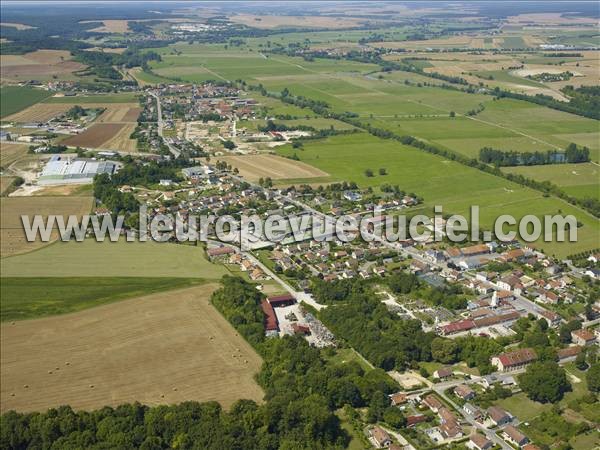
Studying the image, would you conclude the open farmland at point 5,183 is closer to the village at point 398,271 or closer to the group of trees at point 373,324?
the village at point 398,271

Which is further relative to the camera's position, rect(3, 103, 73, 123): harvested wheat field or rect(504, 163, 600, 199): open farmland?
rect(3, 103, 73, 123): harvested wheat field

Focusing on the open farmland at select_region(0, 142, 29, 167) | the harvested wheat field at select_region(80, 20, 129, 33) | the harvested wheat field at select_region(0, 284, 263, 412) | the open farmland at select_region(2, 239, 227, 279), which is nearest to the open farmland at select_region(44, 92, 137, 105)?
the open farmland at select_region(0, 142, 29, 167)

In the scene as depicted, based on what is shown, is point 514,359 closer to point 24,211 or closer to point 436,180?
point 436,180

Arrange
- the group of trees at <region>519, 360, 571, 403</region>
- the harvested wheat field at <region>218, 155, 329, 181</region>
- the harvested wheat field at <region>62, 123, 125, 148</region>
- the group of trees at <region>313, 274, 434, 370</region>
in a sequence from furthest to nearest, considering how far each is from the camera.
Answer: the harvested wheat field at <region>62, 123, 125, 148</region>
the harvested wheat field at <region>218, 155, 329, 181</region>
the group of trees at <region>313, 274, 434, 370</region>
the group of trees at <region>519, 360, 571, 403</region>

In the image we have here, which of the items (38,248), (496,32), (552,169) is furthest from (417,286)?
(496,32)

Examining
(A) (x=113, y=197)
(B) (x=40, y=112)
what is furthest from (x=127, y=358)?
(B) (x=40, y=112)

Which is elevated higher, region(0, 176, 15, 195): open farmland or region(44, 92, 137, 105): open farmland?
region(44, 92, 137, 105): open farmland

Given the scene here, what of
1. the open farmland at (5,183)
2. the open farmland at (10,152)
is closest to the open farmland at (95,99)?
the open farmland at (10,152)

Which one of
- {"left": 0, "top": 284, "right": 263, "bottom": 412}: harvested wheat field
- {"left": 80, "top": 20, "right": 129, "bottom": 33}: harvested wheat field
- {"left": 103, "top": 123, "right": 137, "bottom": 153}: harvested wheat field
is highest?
{"left": 80, "top": 20, "right": 129, "bottom": 33}: harvested wheat field

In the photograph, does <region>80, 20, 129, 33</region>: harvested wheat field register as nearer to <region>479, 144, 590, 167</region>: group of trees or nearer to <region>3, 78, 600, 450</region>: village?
<region>3, 78, 600, 450</region>: village
